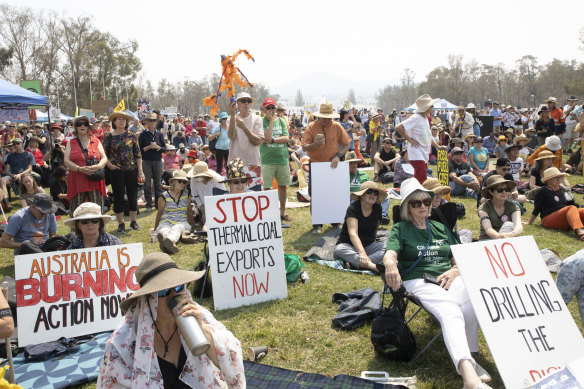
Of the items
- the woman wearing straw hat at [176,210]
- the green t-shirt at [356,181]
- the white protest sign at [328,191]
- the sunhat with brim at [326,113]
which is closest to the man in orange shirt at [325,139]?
the sunhat with brim at [326,113]

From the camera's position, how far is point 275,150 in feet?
24.9

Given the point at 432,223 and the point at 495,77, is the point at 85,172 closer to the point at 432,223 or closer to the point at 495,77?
the point at 432,223

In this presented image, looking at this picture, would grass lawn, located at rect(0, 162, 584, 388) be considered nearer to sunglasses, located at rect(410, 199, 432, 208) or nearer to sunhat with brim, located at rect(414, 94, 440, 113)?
sunglasses, located at rect(410, 199, 432, 208)

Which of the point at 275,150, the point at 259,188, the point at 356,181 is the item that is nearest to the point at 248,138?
the point at 275,150

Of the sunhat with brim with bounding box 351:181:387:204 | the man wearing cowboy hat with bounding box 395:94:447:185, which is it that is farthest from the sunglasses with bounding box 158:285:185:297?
the man wearing cowboy hat with bounding box 395:94:447:185

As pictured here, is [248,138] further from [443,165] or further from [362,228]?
[443,165]

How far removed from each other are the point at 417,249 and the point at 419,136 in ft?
13.2

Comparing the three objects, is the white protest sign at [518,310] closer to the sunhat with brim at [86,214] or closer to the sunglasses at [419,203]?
the sunglasses at [419,203]

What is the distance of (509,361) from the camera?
119 inches

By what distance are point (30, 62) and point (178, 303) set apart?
54529 mm

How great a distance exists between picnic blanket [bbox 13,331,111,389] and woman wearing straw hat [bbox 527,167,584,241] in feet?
22.5

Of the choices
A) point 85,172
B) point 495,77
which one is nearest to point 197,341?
point 85,172

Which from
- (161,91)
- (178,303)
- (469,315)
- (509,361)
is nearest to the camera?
(178,303)

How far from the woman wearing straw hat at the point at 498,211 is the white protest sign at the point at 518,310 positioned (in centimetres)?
212
